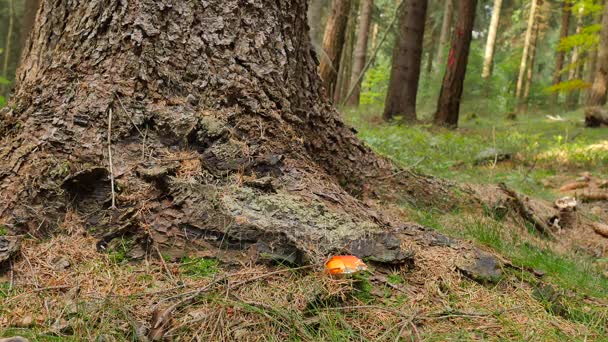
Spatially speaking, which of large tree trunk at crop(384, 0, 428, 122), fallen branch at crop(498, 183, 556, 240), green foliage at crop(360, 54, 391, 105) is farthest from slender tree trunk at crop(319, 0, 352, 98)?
green foliage at crop(360, 54, 391, 105)

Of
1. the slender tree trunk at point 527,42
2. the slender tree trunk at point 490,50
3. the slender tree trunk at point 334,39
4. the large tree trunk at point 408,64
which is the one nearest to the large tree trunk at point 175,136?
the slender tree trunk at point 334,39

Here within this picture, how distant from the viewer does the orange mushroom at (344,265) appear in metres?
2.06

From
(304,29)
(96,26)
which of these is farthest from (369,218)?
(96,26)

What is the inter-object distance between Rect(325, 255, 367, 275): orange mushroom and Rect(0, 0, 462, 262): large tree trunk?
0.11 meters

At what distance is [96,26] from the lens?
8.92 feet

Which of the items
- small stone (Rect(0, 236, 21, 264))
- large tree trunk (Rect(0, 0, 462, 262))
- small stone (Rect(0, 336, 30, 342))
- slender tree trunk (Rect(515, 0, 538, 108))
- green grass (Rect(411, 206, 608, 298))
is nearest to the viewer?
small stone (Rect(0, 336, 30, 342))

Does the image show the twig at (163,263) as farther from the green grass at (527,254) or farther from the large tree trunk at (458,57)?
the large tree trunk at (458,57)

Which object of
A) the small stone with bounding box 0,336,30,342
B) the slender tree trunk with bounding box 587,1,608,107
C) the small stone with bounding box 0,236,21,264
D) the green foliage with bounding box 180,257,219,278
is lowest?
the small stone with bounding box 0,336,30,342

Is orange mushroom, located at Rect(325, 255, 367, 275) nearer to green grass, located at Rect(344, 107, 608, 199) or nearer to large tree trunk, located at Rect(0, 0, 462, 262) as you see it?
large tree trunk, located at Rect(0, 0, 462, 262)

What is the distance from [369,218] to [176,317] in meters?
1.28

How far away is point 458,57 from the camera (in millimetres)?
10844

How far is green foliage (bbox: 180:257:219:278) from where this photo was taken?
2.13 metres

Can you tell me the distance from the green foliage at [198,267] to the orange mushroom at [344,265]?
0.51 meters

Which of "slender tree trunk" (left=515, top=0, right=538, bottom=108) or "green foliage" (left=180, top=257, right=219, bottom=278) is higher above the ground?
"slender tree trunk" (left=515, top=0, right=538, bottom=108)
